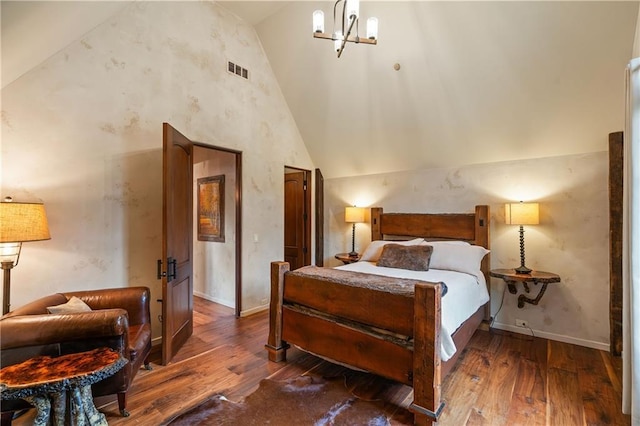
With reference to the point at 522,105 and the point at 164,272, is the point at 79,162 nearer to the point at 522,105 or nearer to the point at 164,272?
the point at 164,272

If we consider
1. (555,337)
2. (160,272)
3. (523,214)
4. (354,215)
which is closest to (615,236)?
(523,214)

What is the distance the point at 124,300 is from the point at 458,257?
3306 millimetres

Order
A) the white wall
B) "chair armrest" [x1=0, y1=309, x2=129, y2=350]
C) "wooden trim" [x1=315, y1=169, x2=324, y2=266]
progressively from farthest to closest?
"wooden trim" [x1=315, y1=169, x2=324, y2=266] → the white wall → "chair armrest" [x1=0, y1=309, x2=129, y2=350]

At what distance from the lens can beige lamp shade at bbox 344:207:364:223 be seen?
452 cm

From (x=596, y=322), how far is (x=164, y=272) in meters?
4.27

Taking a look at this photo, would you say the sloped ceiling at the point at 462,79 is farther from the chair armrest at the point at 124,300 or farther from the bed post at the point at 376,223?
the chair armrest at the point at 124,300

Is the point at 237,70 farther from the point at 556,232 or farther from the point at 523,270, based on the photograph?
the point at 556,232

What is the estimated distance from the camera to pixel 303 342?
2518 millimetres

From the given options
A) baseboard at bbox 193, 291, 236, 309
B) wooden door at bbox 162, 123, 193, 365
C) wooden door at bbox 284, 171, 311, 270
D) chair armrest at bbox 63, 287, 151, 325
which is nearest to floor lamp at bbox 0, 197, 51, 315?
chair armrest at bbox 63, 287, 151, 325

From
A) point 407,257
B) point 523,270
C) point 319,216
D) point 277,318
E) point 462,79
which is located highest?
point 462,79

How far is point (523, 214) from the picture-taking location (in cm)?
306

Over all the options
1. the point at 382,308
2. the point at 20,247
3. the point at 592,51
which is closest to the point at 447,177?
the point at 592,51

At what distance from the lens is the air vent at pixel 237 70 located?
3.76m

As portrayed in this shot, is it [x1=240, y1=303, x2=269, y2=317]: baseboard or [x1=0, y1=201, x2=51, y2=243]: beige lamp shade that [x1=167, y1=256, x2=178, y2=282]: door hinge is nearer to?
[x1=0, y1=201, x2=51, y2=243]: beige lamp shade
